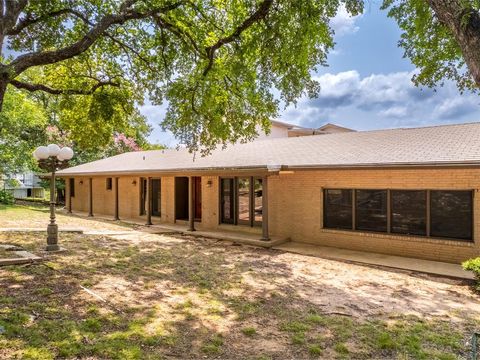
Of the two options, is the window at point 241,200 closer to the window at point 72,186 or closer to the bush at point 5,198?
the window at point 72,186

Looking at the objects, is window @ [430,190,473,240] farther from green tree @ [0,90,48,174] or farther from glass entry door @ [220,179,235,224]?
green tree @ [0,90,48,174]

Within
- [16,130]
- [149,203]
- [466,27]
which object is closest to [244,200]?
[149,203]

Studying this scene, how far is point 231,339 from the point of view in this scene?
14.4ft

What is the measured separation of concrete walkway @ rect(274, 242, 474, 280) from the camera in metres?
7.92

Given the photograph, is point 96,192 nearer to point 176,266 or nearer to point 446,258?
point 176,266

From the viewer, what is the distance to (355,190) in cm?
1037

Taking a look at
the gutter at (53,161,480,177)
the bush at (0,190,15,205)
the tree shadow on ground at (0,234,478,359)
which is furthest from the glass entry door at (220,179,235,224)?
the bush at (0,190,15,205)

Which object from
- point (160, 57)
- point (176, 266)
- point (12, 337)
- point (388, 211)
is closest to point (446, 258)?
point (388, 211)

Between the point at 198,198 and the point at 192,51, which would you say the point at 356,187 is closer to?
the point at 192,51

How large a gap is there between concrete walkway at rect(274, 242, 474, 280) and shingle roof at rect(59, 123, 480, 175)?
2565mm

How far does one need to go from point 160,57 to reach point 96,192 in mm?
12076

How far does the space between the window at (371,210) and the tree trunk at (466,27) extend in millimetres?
6782

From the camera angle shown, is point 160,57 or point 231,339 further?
point 160,57

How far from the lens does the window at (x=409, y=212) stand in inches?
363
